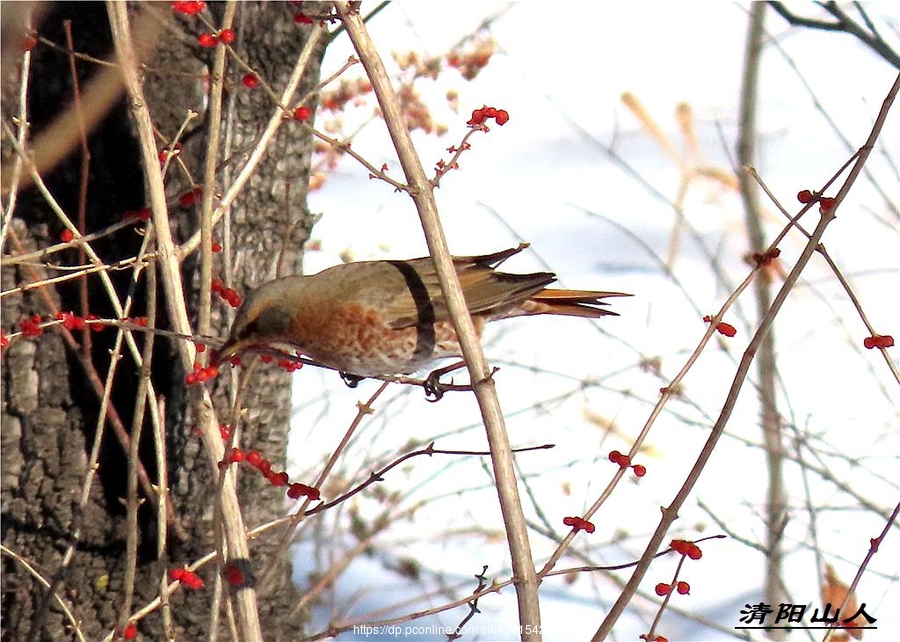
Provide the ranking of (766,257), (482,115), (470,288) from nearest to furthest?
(766,257) → (482,115) → (470,288)

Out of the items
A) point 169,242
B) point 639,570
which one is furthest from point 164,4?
point 639,570

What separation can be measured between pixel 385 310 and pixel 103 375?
0.91 meters

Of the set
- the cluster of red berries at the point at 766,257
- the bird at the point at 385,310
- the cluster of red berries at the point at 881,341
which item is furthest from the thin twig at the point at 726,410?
the bird at the point at 385,310

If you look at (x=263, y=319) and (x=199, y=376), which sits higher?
(x=263, y=319)

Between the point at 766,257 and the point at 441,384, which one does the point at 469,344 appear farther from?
the point at 766,257

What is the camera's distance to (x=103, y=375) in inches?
124

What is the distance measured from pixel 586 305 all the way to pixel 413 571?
7.24 ft

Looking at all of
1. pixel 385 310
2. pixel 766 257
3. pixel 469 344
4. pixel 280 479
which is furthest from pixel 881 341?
pixel 385 310

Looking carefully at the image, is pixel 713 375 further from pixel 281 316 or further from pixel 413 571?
pixel 281 316

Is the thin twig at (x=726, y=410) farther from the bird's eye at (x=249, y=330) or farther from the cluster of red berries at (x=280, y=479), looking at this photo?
the bird's eye at (x=249, y=330)

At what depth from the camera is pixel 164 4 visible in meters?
→ 2.95

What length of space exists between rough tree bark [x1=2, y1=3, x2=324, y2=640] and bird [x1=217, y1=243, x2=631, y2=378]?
245 millimetres

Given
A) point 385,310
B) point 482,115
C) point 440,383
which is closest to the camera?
point 482,115

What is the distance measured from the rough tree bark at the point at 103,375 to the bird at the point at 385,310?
245 mm
